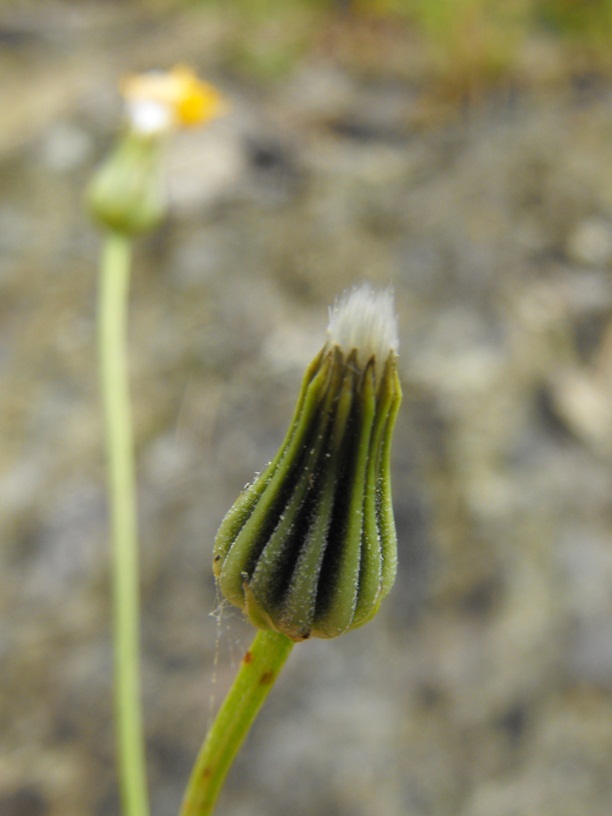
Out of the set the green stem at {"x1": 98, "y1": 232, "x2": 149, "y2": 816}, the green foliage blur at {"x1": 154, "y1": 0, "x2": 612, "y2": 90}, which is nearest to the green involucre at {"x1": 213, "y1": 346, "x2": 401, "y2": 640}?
the green stem at {"x1": 98, "y1": 232, "x2": 149, "y2": 816}

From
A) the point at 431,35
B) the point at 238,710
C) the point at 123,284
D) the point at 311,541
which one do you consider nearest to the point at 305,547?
the point at 311,541

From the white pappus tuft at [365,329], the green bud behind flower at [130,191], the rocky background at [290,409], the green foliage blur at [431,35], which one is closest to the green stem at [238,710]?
the white pappus tuft at [365,329]

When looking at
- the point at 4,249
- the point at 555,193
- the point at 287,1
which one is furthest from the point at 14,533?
the point at 287,1

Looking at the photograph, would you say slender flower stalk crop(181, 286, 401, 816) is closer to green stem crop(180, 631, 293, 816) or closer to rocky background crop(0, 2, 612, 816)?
green stem crop(180, 631, 293, 816)

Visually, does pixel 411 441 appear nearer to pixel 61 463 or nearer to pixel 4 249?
pixel 61 463

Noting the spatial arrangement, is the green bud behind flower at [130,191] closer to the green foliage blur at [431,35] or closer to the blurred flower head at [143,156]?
the blurred flower head at [143,156]
